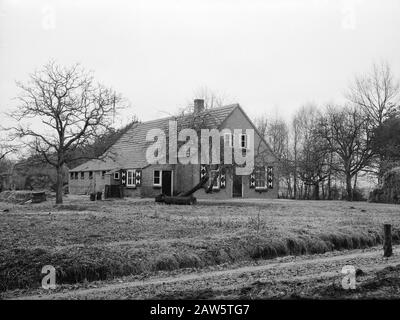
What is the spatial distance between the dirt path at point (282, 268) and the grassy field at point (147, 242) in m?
0.60

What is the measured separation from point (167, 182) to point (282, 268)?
2516 centimetres

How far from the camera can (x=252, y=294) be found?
7074 mm

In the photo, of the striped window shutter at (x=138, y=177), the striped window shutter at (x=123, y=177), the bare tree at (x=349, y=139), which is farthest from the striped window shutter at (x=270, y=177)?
the striped window shutter at (x=123, y=177)

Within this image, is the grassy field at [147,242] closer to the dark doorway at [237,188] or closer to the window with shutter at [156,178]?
the window with shutter at [156,178]

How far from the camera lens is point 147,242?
11320 millimetres

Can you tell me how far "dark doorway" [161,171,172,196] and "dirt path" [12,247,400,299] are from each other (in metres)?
22.7

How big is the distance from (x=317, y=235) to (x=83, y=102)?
48.0 feet

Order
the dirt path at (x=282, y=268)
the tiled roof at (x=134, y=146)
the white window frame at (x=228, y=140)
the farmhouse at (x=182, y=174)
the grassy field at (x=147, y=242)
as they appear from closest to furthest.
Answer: the dirt path at (x=282, y=268) → the grassy field at (x=147, y=242) → the white window frame at (x=228, y=140) → the farmhouse at (x=182, y=174) → the tiled roof at (x=134, y=146)

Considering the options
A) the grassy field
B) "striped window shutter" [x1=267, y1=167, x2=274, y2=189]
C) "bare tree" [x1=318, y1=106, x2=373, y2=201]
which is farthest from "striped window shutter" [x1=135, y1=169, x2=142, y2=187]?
the grassy field

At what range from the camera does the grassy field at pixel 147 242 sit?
8982 millimetres

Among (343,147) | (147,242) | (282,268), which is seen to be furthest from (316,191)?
(282,268)

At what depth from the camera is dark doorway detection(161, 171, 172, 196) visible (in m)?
34.8

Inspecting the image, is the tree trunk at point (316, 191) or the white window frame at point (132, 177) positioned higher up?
the white window frame at point (132, 177)
